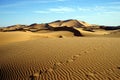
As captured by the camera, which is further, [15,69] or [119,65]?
[15,69]

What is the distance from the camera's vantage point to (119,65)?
7.34 meters

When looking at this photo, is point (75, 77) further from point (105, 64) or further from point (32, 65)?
point (32, 65)

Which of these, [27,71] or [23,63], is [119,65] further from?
[23,63]

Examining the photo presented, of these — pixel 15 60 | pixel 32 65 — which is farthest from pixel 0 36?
pixel 32 65

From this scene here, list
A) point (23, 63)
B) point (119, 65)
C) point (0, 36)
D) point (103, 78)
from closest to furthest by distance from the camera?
point (103, 78) < point (119, 65) < point (23, 63) < point (0, 36)

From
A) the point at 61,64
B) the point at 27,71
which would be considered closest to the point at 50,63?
the point at 61,64

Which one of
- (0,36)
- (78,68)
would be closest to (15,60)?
(78,68)

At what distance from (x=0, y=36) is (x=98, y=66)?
2002 centimetres

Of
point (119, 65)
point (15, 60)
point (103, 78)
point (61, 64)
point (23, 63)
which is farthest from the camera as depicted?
point (15, 60)

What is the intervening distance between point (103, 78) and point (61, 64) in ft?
7.71

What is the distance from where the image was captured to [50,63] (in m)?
8.41

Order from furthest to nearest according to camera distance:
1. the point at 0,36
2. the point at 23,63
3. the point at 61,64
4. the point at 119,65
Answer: the point at 0,36 → the point at 23,63 → the point at 61,64 → the point at 119,65

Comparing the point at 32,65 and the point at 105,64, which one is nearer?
the point at 105,64

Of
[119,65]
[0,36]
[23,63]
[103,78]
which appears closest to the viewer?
[103,78]
